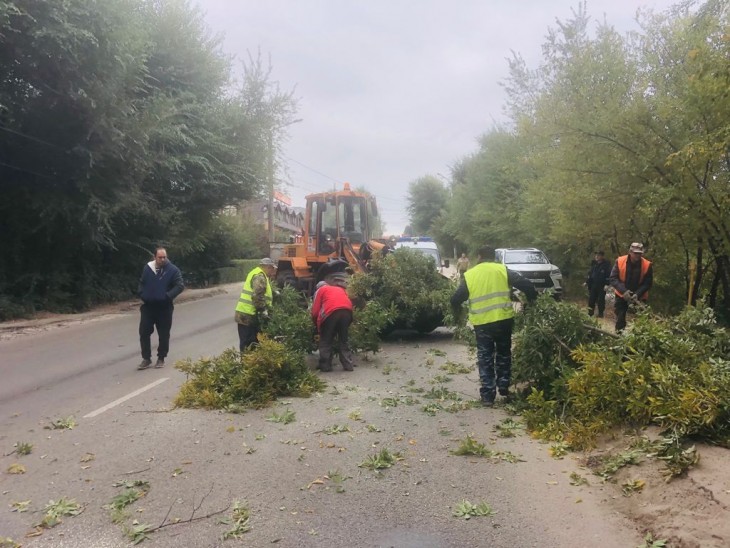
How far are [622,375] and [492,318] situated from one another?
5.90 ft

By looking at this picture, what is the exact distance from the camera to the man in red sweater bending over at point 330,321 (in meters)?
8.61

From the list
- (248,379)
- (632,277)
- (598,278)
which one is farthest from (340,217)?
(248,379)

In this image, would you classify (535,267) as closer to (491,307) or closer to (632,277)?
(632,277)

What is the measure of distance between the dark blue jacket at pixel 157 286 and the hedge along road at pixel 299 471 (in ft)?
4.34

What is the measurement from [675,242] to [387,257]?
223 inches

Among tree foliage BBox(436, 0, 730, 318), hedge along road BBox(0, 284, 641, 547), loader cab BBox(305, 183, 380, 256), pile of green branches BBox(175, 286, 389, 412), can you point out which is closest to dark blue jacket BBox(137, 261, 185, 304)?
hedge along road BBox(0, 284, 641, 547)

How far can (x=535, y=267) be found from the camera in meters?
18.3

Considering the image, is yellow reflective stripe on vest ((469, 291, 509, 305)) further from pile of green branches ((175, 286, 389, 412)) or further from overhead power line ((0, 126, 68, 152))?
overhead power line ((0, 126, 68, 152))

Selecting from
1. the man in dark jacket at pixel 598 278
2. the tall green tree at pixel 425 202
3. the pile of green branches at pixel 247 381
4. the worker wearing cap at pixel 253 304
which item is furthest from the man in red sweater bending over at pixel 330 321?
the tall green tree at pixel 425 202

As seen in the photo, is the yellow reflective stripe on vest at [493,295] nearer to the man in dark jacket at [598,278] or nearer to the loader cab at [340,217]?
the loader cab at [340,217]

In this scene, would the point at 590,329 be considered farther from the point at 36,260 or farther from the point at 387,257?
the point at 36,260

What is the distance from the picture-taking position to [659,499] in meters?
3.98

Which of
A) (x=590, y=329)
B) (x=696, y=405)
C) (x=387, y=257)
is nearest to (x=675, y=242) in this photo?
(x=387, y=257)

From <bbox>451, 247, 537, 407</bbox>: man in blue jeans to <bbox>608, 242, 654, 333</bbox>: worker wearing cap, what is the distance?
2.97 metres
